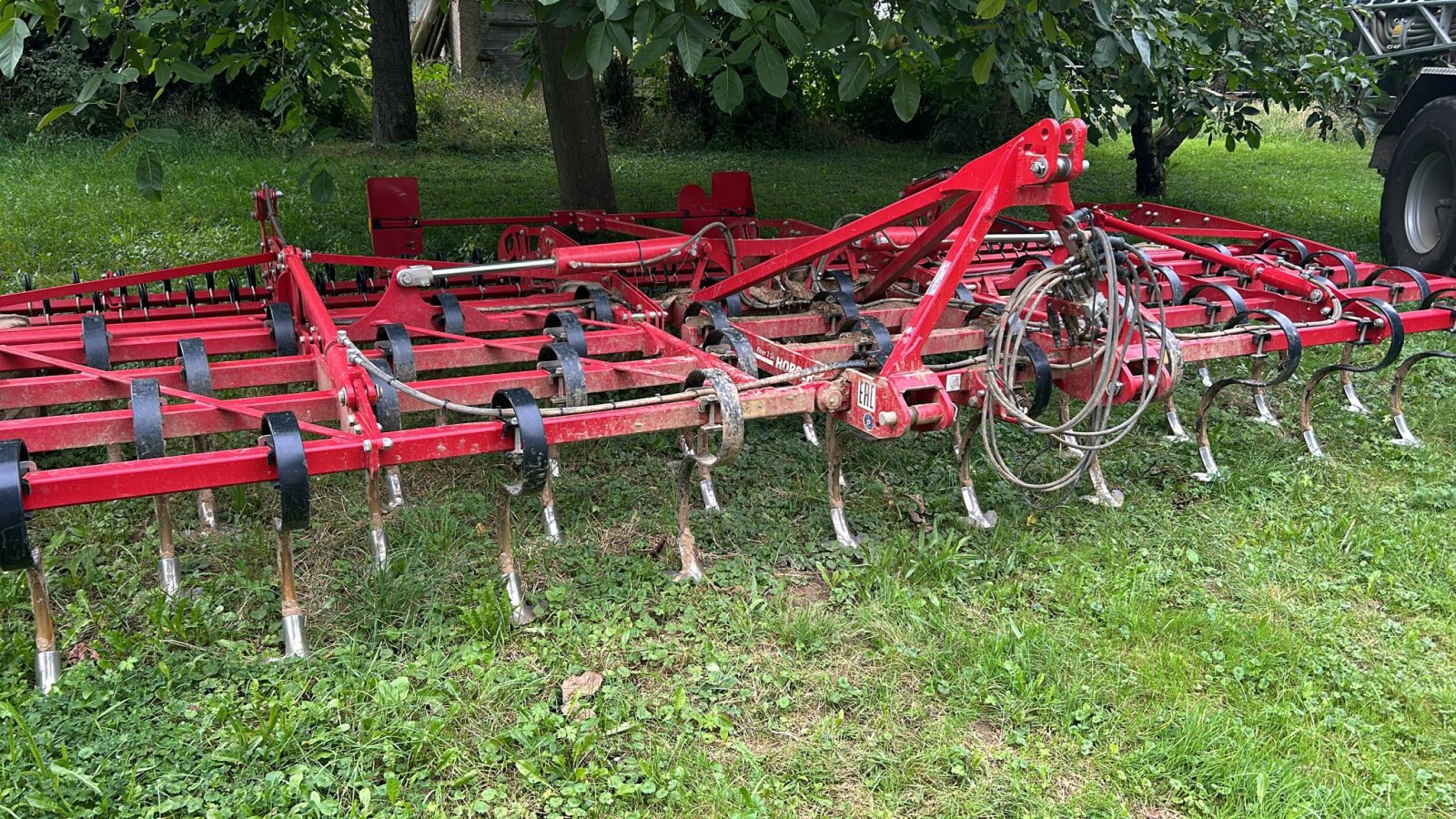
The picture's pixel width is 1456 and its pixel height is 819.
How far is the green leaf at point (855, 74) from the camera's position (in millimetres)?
3377

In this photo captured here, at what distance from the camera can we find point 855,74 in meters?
3.38

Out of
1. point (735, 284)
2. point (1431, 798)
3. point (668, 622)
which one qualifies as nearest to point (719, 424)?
point (668, 622)

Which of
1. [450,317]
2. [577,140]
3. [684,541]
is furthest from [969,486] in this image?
[577,140]

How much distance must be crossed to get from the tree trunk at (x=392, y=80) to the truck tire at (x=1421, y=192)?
9.21 meters

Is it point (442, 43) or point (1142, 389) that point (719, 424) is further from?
point (442, 43)

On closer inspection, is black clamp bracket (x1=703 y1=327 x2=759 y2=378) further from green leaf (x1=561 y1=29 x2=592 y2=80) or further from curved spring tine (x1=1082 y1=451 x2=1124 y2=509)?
curved spring tine (x1=1082 y1=451 x2=1124 y2=509)

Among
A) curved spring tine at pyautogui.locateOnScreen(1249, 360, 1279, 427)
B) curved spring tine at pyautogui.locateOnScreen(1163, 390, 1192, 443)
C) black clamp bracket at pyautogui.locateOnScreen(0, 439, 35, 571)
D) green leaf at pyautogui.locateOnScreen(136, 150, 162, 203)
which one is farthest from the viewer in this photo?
curved spring tine at pyautogui.locateOnScreen(1249, 360, 1279, 427)

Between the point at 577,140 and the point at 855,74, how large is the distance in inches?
148

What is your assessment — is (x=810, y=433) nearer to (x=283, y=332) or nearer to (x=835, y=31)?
(x=835, y=31)

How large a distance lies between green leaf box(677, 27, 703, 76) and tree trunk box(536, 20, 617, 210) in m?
3.56

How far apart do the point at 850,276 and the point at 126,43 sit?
3.06m

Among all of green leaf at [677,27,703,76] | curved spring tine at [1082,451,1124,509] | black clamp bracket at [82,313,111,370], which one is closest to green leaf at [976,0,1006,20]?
green leaf at [677,27,703,76]

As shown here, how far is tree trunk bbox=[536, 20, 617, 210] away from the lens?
21.7 ft

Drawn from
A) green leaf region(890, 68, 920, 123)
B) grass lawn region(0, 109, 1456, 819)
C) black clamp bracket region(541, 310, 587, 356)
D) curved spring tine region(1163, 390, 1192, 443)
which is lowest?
grass lawn region(0, 109, 1456, 819)
